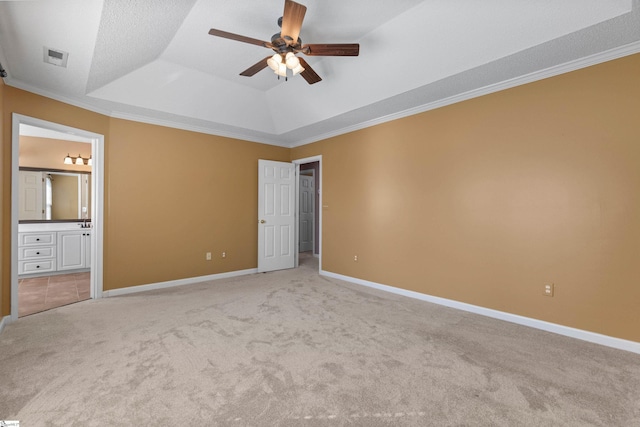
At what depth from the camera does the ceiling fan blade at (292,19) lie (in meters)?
2.23

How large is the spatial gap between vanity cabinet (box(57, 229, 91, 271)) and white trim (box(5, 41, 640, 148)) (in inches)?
112

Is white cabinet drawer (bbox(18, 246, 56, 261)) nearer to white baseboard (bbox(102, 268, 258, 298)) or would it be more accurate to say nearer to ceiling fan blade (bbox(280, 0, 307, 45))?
white baseboard (bbox(102, 268, 258, 298))

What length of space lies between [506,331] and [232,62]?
437 cm

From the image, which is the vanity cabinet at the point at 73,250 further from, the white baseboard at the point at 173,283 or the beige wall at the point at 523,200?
the beige wall at the point at 523,200

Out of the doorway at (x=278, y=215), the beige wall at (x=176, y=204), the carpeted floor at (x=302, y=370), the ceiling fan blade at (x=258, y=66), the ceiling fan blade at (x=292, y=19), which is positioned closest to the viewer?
the carpeted floor at (x=302, y=370)

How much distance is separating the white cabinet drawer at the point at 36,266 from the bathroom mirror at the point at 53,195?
81 cm

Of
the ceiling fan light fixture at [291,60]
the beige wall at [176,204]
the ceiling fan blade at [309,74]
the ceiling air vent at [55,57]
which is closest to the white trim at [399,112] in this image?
the beige wall at [176,204]

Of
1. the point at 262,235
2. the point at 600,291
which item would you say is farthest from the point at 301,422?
the point at 262,235

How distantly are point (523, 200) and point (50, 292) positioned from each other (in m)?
6.37

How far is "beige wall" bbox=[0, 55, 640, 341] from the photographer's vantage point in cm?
266

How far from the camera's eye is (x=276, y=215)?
5906 millimetres

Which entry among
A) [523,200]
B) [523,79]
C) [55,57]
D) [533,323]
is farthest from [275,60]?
[533,323]

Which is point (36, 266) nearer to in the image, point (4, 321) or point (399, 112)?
point (4, 321)

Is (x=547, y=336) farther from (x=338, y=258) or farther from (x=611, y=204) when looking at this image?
(x=338, y=258)
